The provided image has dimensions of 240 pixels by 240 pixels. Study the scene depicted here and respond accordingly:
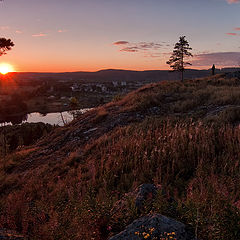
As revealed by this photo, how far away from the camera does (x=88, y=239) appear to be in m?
2.25

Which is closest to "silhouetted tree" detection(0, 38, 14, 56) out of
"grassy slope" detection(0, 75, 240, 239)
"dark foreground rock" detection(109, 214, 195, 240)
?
"grassy slope" detection(0, 75, 240, 239)

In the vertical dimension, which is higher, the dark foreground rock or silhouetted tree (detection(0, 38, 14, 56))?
silhouetted tree (detection(0, 38, 14, 56))

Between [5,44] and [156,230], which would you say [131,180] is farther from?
[5,44]

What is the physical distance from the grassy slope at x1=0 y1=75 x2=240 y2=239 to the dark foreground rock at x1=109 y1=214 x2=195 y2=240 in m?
0.19

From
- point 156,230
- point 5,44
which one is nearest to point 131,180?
point 156,230

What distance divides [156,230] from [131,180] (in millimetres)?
2608

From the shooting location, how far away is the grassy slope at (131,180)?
2.45 meters

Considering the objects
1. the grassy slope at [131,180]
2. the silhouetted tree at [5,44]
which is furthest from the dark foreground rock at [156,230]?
the silhouetted tree at [5,44]

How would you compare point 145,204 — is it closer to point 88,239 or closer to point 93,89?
point 88,239

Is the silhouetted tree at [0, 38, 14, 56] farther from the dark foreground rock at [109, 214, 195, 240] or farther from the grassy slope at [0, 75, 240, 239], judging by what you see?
the dark foreground rock at [109, 214, 195, 240]

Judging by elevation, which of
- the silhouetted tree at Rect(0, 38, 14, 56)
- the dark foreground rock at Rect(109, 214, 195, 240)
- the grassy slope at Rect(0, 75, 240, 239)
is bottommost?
the grassy slope at Rect(0, 75, 240, 239)

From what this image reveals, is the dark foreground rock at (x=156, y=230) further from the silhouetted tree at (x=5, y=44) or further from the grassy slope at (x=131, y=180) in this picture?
the silhouetted tree at (x=5, y=44)

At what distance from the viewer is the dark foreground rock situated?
74.0 inches

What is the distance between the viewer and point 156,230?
1.91 metres
